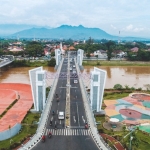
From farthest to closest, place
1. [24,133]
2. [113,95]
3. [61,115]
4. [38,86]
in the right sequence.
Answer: [113,95]
[38,86]
[61,115]
[24,133]

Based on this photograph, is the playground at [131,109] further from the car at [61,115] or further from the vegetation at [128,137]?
the car at [61,115]

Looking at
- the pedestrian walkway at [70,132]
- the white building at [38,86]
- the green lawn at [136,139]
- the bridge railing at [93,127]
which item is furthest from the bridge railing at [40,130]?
the green lawn at [136,139]

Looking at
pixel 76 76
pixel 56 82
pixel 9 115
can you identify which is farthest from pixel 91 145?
pixel 76 76

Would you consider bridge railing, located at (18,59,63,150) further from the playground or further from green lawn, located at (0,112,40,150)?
the playground

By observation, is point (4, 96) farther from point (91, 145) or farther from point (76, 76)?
point (91, 145)

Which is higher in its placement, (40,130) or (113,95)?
(40,130)

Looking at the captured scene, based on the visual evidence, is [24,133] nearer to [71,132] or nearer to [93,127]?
[71,132]

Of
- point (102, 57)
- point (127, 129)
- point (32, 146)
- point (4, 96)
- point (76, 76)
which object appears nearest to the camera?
point (32, 146)

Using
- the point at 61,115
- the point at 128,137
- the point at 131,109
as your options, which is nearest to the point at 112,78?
the point at 131,109
